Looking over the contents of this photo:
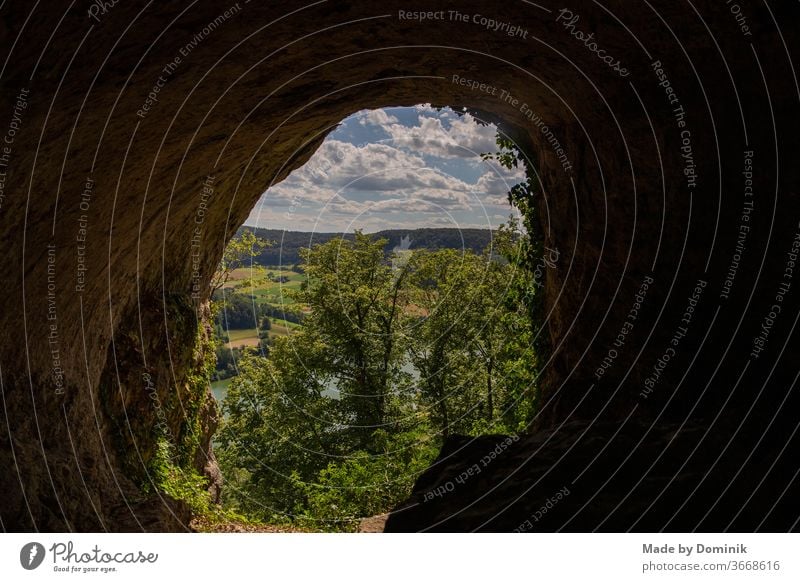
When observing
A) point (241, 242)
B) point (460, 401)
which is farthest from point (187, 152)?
point (460, 401)

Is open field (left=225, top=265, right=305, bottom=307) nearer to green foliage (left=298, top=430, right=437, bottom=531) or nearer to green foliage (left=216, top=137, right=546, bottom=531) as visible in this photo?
green foliage (left=216, top=137, right=546, bottom=531)

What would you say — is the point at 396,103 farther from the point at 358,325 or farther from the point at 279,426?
the point at 279,426

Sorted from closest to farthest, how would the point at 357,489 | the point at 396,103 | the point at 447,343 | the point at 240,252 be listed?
1. the point at 396,103
2. the point at 357,489
3. the point at 240,252
4. the point at 447,343
